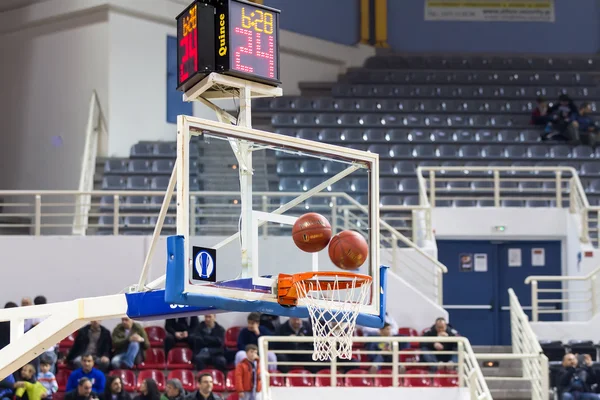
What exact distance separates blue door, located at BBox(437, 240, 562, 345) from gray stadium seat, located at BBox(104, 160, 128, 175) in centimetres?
532

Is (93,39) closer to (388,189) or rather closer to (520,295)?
(388,189)

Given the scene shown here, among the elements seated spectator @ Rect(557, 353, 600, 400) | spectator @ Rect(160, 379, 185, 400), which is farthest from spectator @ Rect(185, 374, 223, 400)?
seated spectator @ Rect(557, 353, 600, 400)

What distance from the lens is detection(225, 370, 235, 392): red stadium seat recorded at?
14.4 metres

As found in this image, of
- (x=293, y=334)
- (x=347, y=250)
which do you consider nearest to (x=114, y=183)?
(x=293, y=334)

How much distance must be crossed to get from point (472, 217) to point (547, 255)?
152 centimetres

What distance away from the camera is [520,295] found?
1844 cm

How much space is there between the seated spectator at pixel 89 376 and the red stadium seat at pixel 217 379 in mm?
1274

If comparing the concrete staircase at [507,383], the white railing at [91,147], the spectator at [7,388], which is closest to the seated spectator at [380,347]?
the concrete staircase at [507,383]

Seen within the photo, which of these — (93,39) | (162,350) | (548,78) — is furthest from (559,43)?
(162,350)

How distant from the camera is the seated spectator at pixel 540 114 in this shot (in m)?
21.4

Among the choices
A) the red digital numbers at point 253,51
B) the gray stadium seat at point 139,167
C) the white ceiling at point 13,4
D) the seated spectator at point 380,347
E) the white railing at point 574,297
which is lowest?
the seated spectator at point 380,347

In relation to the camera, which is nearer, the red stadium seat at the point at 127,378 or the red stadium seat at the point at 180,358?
the red stadium seat at the point at 127,378

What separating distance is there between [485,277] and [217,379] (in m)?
5.63

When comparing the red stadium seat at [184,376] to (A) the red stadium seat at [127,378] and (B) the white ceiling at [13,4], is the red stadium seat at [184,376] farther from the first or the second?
(B) the white ceiling at [13,4]
